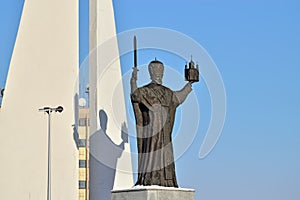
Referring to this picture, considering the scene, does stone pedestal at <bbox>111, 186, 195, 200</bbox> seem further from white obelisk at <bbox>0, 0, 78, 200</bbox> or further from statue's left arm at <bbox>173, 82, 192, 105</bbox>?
white obelisk at <bbox>0, 0, 78, 200</bbox>

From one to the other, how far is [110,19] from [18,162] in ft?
16.6

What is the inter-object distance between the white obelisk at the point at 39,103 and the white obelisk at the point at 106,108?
6.64ft

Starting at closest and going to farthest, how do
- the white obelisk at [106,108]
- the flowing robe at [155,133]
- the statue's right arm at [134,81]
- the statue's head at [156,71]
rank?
the flowing robe at [155,133], the statue's right arm at [134,81], the statue's head at [156,71], the white obelisk at [106,108]

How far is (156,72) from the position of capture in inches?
518

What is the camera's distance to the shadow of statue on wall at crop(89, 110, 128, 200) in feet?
58.8

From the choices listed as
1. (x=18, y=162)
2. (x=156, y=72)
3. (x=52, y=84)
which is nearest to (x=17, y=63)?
(x=52, y=84)

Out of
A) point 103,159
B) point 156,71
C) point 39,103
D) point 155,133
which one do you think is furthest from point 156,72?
point 39,103

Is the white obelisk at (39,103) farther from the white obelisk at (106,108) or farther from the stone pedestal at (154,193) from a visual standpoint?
the stone pedestal at (154,193)

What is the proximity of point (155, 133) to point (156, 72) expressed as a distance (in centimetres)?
112

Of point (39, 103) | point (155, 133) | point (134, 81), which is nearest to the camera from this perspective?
point (134, 81)

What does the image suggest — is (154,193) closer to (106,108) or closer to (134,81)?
(134,81)

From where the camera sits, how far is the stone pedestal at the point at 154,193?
1230cm

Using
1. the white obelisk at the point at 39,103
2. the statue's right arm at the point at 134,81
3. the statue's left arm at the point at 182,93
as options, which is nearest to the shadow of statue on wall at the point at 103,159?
the white obelisk at the point at 39,103

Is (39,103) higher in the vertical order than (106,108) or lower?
higher
